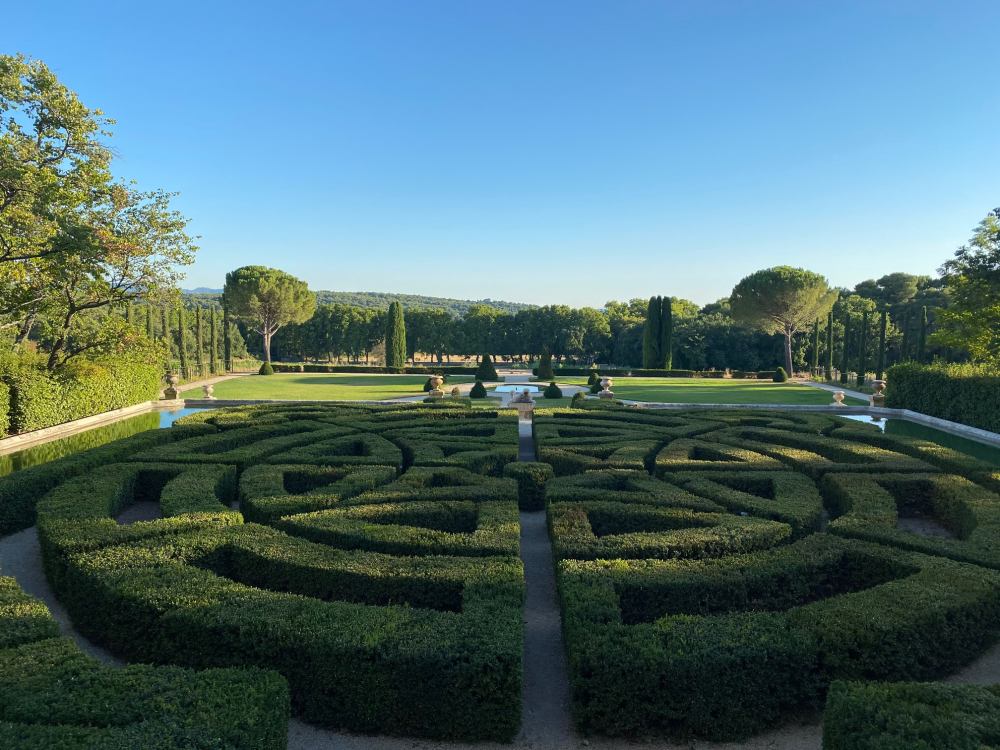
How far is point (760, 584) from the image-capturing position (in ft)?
19.9

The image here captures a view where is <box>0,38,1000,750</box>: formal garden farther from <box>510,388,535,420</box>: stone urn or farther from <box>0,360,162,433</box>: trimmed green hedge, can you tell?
<box>510,388,535,420</box>: stone urn

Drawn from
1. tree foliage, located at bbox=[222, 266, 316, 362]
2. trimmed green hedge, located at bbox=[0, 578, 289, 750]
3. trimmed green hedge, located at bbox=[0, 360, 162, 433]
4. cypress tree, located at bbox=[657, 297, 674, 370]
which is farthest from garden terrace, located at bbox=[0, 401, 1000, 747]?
tree foliage, located at bbox=[222, 266, 316, 362]

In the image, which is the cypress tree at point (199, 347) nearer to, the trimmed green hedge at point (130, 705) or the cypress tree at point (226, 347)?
the cypress tree at point (226, 347)

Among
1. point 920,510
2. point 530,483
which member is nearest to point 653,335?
point 920,510

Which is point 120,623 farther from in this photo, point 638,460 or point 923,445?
point 923,445

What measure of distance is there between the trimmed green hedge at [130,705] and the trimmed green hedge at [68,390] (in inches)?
709

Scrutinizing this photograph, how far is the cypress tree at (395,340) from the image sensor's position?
5641cm

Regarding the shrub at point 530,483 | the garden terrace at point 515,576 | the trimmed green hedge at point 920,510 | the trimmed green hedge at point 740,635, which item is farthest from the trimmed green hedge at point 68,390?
the trimmed green hedge at point 920,510

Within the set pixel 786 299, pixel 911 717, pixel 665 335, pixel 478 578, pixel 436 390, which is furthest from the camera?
pixel 665 335

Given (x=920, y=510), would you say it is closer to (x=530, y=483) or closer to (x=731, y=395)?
(x=530, y=483)

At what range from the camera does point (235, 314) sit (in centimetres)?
5941

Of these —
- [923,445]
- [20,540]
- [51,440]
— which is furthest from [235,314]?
[923,445]

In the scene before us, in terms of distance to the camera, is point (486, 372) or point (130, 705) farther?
point (486, 372)

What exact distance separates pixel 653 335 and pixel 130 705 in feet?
181
